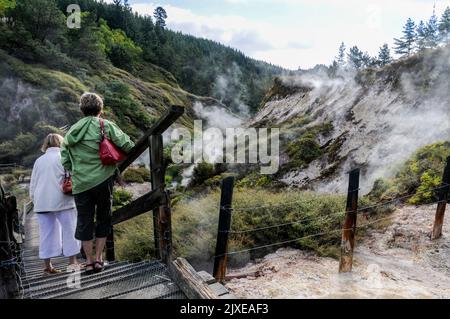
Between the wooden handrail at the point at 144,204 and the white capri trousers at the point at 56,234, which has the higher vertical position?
the wooden handrail at the point at 144,204

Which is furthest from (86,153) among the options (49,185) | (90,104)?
(49,185)

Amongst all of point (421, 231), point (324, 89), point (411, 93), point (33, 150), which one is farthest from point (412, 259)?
point (33, 150)

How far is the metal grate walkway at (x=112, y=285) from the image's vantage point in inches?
116

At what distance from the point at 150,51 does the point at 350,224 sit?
74.8 m

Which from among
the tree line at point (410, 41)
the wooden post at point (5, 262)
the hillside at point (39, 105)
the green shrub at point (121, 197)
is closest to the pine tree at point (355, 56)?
the tree line at point (410, 41)

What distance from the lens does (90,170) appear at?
3.19 m

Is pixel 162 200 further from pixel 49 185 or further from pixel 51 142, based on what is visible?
pixel 51 142

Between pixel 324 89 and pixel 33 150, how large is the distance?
21.1 metres

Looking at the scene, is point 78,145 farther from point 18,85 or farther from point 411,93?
point 18,85

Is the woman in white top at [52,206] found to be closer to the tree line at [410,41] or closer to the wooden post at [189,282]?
the wooden post at [189,282]

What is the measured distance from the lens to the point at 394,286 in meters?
4.45

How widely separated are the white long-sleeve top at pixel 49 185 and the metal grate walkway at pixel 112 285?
697 mm

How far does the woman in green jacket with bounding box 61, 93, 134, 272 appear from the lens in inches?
A: 125
